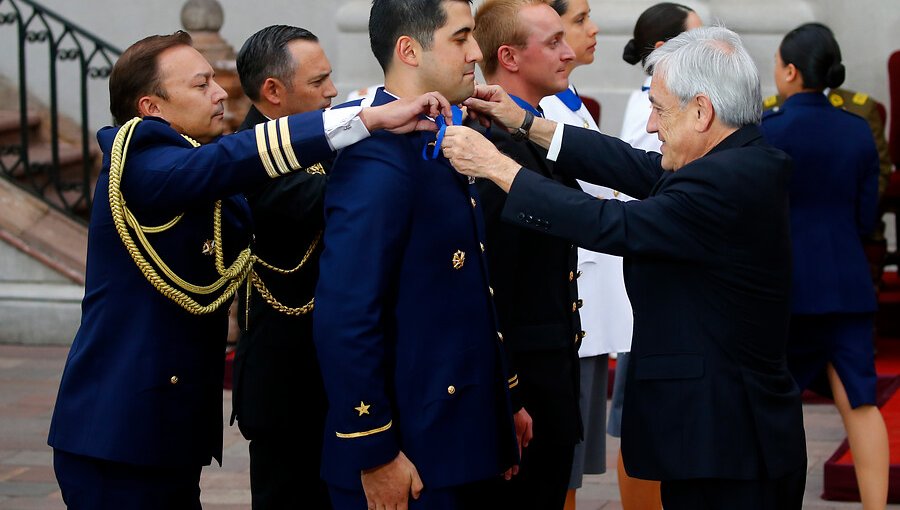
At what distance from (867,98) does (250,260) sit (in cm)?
505

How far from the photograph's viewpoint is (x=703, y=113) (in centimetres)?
321

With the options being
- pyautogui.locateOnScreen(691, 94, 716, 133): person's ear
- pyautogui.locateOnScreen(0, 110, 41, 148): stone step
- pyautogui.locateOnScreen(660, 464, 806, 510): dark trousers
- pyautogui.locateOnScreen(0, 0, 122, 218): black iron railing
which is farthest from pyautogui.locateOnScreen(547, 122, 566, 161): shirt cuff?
pyautogui.locateOnScreen(0, 110, 41, 148): stone step

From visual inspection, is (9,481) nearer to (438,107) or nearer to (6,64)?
(438,107)

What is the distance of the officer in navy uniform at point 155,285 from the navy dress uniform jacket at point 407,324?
134mm

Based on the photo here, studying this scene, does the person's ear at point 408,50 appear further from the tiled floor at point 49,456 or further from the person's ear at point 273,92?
the tiled floor at point 49,456

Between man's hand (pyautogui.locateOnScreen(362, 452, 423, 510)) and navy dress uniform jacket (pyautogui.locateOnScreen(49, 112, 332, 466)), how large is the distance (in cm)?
53

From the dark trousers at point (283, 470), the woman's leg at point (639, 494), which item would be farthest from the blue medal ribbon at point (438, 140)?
the woman's leg at point (639, 494)

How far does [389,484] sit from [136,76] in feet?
3.69

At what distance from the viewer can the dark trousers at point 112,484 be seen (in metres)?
3.21

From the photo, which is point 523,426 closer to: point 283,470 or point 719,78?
point 283,470

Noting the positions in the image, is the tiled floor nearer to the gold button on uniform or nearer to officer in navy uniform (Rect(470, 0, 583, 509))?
officer in navy uniform (Rect(470, 0, 583, 509))

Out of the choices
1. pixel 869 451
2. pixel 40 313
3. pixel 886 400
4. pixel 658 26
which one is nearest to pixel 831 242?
pixel 869 451

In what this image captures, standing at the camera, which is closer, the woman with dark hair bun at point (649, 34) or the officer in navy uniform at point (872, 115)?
the woman with dark hair bun at point (649, 34)

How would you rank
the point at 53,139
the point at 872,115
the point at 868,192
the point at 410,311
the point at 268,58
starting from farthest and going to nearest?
the point at 53,139
the point at 872,115
the point at 868,192
the point at 268,58
the point at 410,311
